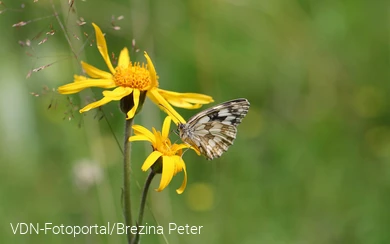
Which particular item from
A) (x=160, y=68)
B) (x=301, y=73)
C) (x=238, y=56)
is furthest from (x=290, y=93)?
(x=160, y=68)

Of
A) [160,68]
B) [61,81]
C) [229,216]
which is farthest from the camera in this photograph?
A: [160,68]

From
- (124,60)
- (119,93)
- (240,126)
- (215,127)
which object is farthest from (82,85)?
(240,126)

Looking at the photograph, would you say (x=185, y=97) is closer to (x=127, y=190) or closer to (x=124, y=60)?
(x=124, y=60)

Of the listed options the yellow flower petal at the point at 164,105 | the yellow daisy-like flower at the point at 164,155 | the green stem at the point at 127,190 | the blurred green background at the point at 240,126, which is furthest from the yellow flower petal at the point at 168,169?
the blurred green background at the point at 240,126

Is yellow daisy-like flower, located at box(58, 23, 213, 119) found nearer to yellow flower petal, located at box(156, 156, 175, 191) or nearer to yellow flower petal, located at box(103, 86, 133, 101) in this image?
yellow flower petal, located at box(103, 86, 133, 101)

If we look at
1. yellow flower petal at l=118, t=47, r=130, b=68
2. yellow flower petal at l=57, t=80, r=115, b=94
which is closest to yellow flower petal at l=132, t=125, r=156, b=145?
yellow flower petal at l=57, t=80, r=115, b=94

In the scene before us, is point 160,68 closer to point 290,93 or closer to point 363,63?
point 290,93
